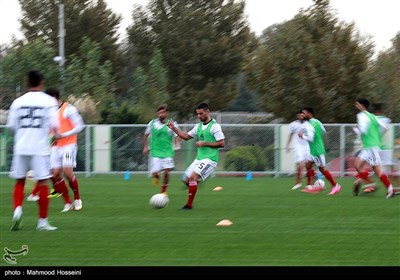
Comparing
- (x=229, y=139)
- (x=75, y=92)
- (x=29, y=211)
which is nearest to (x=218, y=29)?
(x=75, y=92)

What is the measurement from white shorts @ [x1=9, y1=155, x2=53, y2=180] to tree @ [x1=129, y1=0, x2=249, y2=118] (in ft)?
141

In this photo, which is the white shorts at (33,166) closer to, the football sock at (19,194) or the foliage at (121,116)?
the football sock at (19,194)

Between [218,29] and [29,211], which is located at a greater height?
[218,29]

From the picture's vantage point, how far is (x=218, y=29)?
5981cm

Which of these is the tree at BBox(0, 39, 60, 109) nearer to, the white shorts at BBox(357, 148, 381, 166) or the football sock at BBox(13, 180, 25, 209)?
the white shorts at BBox(357, 148, 381, 166)

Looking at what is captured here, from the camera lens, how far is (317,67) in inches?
1529

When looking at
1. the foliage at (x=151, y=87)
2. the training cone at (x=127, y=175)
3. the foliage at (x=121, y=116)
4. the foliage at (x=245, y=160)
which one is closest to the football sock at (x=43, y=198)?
the training cone at (x=127, y=175)

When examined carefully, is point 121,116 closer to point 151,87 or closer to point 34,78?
point 151,87

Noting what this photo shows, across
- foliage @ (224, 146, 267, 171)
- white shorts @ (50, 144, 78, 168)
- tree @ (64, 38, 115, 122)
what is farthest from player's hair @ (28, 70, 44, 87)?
tree @ (64, 38, 115, 122)

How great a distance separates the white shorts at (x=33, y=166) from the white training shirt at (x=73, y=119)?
72cm

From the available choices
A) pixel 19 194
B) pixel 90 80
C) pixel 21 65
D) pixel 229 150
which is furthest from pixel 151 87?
pixel 19 194

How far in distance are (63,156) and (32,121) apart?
4061 mm

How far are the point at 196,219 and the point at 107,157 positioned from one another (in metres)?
17.2
